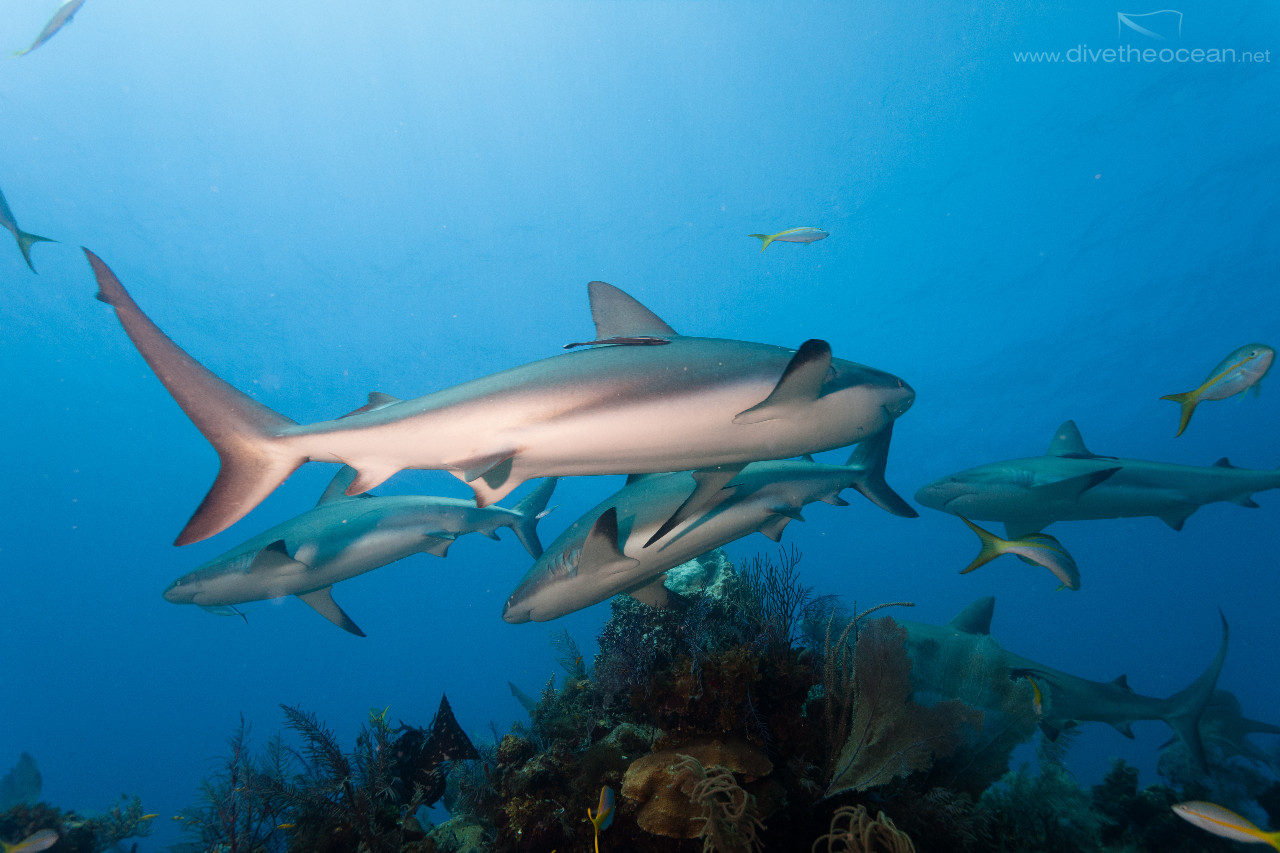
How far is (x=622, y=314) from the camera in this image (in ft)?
12.0

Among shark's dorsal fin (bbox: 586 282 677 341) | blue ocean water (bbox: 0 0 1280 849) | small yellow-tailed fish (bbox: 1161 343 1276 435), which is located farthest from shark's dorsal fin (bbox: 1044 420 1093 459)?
blue ocean water (bbox: 0 0 1280 849)

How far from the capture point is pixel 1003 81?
98.3ft

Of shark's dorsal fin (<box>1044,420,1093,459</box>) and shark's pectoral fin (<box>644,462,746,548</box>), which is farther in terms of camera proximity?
shark's dorsal fin (<box>1044,420,1093,459</box>)

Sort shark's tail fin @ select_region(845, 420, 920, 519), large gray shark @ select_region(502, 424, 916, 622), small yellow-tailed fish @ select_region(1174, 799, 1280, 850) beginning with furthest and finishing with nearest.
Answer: shark's tail fin @ select_region(845, 420, 920, 519), large gray shark @ select_region(502, 424, 916, 622), small yellow-tailed fish @ select_region(1174, 799, 1280, 850)

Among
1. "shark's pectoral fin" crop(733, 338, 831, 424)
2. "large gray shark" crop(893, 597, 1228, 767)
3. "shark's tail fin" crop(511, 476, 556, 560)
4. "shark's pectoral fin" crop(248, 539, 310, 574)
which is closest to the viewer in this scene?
"shark's pectoral fin" crop(733, 338, 831, 424)

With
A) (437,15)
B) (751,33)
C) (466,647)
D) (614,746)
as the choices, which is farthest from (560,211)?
(466,647)

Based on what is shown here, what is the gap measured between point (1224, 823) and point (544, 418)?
16.0 ft

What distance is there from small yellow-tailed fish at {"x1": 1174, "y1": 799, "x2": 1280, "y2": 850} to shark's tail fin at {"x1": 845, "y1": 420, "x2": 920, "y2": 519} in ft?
7.77

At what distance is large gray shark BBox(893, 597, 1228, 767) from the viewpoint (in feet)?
17.7

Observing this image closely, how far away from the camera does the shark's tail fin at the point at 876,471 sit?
177 inches

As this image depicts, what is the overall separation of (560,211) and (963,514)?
40.6 meters

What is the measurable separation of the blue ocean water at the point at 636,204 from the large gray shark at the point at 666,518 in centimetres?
2148

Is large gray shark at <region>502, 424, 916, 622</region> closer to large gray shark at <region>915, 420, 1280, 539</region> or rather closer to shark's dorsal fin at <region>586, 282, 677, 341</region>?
shark's dorsal fin at <region>586, 282, 677, 341</region>

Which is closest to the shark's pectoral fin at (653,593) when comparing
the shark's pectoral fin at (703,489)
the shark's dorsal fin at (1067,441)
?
the shark's pectoral fin at (703,489)
